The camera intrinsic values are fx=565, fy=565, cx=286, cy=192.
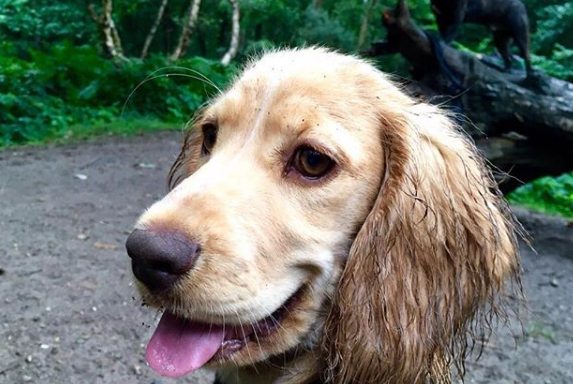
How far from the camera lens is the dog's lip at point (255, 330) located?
210 cm

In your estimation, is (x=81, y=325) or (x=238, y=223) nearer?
(x=238, y=223)

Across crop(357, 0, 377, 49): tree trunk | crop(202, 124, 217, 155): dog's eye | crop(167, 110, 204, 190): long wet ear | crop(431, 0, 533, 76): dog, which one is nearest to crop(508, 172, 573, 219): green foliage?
crop(431, 0, 533, 76): dog

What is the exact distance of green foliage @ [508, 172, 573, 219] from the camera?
36.4 ft

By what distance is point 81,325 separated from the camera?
4.60 metres

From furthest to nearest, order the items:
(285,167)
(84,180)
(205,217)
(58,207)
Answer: (84,180) < (58,207) < (285,167) < (205,217)

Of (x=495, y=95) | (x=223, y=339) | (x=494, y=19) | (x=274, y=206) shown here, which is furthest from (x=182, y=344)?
(x=494, y=19)

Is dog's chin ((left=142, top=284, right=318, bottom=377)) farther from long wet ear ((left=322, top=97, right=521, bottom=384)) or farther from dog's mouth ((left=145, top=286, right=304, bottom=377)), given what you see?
long wet ear ((left=322, top=97, right=521, bottom=384))

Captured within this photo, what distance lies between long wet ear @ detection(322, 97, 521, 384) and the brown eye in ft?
0.85

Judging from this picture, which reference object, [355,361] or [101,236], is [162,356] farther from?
[101,236]

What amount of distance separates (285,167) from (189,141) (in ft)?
3.34

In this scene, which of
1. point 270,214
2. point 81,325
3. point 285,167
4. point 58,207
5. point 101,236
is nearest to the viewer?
point 270,214

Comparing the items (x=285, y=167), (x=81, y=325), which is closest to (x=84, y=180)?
(x=81, y=325)

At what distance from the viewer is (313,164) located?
2.19 metres

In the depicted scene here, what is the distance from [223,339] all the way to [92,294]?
11.1 ft
